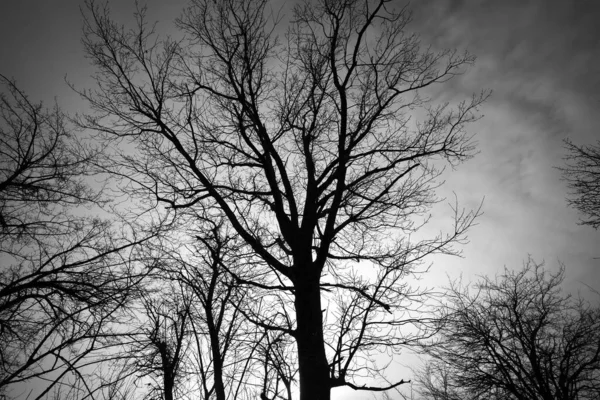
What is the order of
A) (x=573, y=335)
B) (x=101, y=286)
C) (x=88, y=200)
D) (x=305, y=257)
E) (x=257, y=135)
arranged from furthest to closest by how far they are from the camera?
1. (x=573, y=335)
2. (x=257, y=135)
3. (x=88, y=200)
4. (x=305, y=257)
5. (x=101, y=286)

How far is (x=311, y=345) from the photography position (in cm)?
368

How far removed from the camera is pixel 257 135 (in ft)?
16.9

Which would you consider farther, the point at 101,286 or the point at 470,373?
the point at 470,373

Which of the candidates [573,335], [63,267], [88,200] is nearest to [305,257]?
[63,267]

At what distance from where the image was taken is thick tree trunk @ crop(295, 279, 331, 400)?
353cm

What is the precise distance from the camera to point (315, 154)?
5.58 meters

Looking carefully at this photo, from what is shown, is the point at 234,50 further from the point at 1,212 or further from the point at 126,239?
the point at 1,212

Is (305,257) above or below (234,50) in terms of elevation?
below

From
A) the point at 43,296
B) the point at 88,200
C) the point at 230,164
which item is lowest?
the point at 43,296

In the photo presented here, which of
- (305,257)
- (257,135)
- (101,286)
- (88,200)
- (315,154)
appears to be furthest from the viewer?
(315,154)

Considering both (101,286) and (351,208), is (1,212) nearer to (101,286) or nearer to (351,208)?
(101,286)

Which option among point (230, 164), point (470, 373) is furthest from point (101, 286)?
point (470, 373)

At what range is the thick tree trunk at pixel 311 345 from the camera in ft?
Answer: 11.6

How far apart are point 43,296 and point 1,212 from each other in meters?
1.28
